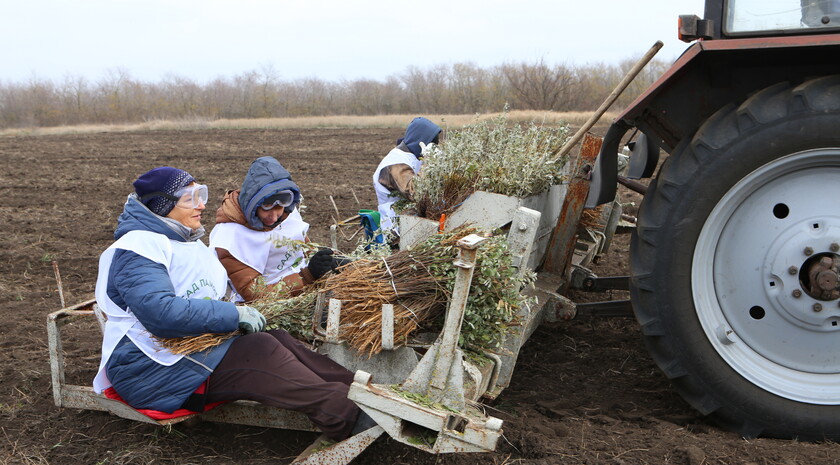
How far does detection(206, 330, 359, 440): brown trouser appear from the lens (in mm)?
3246

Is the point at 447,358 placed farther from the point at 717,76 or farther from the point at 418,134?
the point at 418,134

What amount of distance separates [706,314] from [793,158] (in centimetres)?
78

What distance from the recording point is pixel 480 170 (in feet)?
13.8

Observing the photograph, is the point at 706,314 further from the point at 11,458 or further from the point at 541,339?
the point at 11,458

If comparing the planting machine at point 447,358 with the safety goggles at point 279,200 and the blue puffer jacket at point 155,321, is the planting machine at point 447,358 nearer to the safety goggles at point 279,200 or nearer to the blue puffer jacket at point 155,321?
the blue puffer jacket at point 155,321

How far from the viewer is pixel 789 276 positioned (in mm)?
3219

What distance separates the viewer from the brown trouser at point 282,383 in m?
3.25

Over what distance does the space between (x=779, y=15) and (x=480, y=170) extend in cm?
Result: 171

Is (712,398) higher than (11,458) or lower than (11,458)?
higher

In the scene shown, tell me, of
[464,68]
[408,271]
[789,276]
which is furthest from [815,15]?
[464,68]

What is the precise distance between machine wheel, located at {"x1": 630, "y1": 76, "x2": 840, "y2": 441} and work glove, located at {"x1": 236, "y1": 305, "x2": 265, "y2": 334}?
177 centimetres

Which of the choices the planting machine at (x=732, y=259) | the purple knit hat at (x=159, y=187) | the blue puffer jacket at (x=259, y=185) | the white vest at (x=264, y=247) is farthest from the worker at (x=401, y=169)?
the planting machine at (x=732, y=259)

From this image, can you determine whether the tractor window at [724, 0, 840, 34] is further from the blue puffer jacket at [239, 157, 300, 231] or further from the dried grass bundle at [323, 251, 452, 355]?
the blue puffer jacket at [239, 157, 300, 231]

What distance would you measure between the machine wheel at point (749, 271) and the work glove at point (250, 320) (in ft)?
5.82
